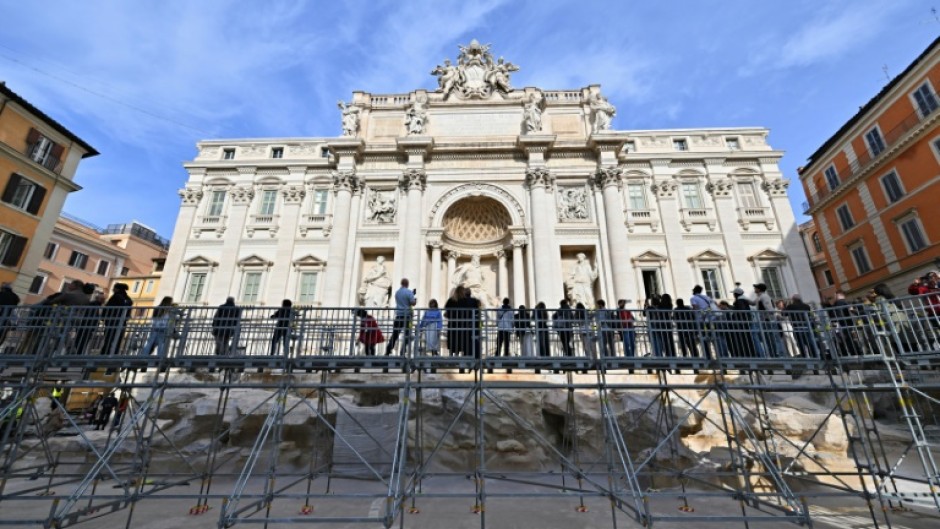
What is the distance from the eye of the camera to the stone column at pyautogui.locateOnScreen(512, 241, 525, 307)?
21031mm

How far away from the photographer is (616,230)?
21391mm

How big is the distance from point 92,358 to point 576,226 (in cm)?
1972

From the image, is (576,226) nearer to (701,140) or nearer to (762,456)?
(701,140)

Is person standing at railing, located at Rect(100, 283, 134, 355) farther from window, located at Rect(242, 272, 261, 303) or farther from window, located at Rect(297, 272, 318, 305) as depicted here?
window, located at Rect(242, 272, 261, 303)

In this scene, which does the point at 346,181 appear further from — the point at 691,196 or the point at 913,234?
the point at 913,234

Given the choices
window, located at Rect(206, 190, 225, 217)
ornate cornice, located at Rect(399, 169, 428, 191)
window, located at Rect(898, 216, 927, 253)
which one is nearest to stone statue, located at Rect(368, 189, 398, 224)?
ornate cornice, located at Rect(399, 169, 428, 191)

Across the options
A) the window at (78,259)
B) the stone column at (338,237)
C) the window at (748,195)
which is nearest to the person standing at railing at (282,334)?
the stone column at (338,237)

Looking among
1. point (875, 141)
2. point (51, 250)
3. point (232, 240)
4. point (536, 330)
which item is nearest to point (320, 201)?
point (232, 240)

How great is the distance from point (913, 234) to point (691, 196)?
492 inches

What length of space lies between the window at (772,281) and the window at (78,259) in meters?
48.4

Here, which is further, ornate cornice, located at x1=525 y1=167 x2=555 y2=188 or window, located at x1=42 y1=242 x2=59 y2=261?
window, located at x1=42 y1=242 x2=59 y2=261

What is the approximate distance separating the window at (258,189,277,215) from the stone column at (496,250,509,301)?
45.3 feet

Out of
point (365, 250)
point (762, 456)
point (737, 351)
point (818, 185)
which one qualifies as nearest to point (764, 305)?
point (737, 351)

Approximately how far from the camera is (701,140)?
2464cm
